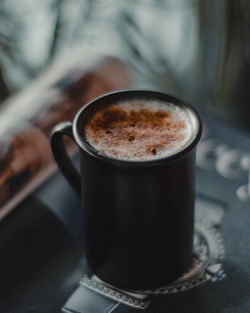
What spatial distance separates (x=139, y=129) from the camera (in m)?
0.61

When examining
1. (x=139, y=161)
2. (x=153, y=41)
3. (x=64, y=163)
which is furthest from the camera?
(x=153, y=41)

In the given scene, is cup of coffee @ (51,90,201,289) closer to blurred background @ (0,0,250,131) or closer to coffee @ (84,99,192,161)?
coffee @ (84,99,192,161)

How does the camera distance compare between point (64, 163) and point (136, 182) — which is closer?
point (136, 182)

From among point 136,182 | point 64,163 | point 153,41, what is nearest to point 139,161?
point 136,182

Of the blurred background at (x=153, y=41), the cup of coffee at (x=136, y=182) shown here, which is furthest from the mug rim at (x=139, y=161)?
the blurred background at (x=153, y=41)

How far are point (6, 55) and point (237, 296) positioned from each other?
770 millimetres

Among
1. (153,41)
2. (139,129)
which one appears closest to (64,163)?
(139,129)

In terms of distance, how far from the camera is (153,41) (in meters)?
1.30

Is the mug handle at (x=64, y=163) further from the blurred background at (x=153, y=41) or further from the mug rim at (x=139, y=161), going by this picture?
the blurred background at (x=153, y=41)

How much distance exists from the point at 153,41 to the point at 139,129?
0.75 metres

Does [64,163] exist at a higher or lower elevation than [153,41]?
higher

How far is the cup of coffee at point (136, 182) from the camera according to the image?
537 millimetres

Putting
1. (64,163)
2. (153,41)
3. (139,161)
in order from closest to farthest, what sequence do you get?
(139,161), (64,163), (153,41)

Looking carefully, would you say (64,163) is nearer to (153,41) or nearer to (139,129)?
(139,129)
